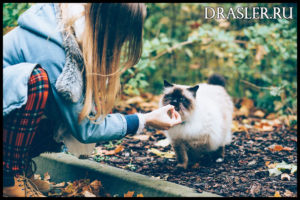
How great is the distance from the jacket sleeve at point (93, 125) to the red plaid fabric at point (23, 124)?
102 mm

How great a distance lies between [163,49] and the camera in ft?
14.6

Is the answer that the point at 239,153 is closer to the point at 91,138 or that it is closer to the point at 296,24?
the point at 91,138

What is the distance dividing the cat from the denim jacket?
81cm

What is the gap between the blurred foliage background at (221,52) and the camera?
169 inches

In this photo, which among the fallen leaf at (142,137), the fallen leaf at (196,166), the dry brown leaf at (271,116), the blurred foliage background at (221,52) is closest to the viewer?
the fallen leaf at (196,166)

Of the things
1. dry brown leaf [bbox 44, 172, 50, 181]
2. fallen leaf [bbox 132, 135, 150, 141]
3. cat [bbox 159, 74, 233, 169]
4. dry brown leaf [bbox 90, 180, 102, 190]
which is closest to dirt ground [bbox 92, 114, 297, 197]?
fallen leaf [bbox 132, 135, 150, 141]

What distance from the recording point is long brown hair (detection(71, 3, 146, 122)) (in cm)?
202

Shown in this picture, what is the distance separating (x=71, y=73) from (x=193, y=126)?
4.36ft

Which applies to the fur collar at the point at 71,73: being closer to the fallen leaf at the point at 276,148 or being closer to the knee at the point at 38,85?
the knee at the point at 38,85

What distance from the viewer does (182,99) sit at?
3.00 meters

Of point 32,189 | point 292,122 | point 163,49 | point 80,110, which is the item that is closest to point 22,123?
point 80,110

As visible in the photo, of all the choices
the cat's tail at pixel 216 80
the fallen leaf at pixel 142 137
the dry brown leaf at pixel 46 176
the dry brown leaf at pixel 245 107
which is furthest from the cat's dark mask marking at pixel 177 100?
the dry brown leaf at pixel 245 107

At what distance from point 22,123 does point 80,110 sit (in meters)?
0.36

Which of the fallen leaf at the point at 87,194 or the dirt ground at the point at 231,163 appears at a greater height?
the dirt ground at the point at 231,163
